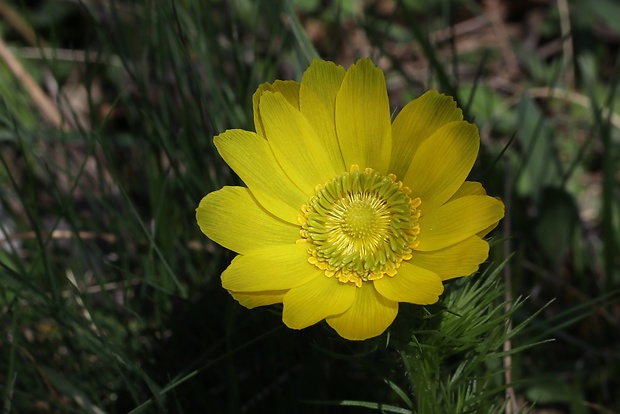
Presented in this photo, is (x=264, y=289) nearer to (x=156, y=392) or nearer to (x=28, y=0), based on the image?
(x=156, y=392)

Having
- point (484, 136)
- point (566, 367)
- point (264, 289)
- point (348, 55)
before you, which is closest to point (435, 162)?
point (264, 289)

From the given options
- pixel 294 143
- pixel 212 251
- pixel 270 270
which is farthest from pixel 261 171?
pixel 212 251

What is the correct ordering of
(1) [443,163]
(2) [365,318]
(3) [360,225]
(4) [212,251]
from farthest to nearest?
(4) [212,251] → (3) [360,225] → (1) [443,163] → (2) [365,318]

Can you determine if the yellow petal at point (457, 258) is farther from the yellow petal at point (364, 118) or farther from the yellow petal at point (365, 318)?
the yellow petal at point (364, 118)

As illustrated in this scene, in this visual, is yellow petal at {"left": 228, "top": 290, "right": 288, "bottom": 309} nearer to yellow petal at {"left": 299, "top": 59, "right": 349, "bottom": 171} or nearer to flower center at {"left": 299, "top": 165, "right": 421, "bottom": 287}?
flower center at {"left": 299, "top": 165, "right": 421, "bottom": 287}

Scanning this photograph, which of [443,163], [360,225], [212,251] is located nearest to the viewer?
[443,163]

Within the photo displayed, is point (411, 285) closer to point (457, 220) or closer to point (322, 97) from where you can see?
point (457, 220)

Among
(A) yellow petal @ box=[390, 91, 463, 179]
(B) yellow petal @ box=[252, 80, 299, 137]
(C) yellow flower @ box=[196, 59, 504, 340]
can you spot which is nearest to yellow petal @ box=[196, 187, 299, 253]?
(C) yellow flower @ box=[196, 59, 504, 340]

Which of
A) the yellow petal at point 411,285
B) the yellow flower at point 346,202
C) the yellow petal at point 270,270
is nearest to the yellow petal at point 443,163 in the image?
the yellow flower at point 346,202
